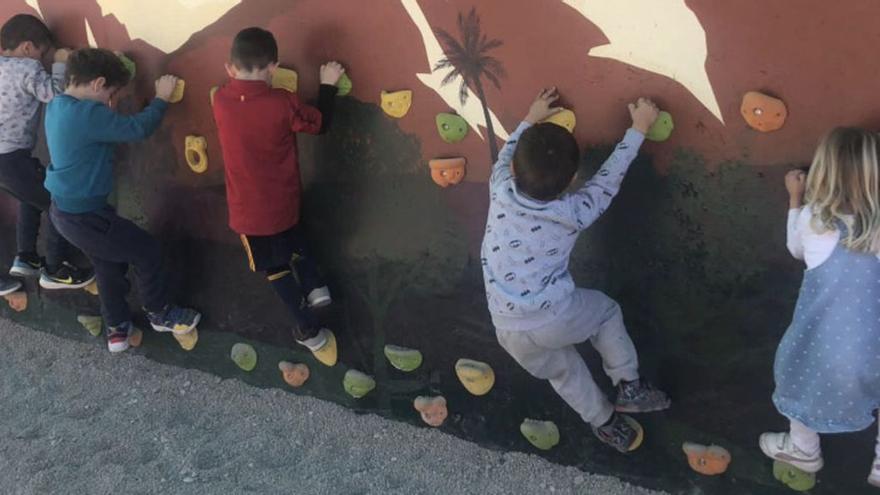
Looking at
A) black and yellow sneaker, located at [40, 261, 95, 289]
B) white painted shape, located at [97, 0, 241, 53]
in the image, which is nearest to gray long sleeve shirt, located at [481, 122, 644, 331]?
white painted shape, located at [97, 0, 241, 53]

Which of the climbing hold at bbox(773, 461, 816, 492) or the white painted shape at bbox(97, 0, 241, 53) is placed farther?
the white painted shape at bbox(97, 0, 241, 53)

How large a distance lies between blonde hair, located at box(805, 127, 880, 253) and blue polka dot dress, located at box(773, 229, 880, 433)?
0.23 ft

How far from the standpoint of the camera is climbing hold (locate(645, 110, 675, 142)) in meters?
2.96

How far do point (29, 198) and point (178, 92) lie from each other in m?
1.00

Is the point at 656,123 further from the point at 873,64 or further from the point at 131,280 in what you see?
the point at 131,280

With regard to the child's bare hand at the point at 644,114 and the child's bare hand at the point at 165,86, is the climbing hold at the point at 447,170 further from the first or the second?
the child's bare hand at the point at 165,86

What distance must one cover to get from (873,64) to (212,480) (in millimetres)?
3027

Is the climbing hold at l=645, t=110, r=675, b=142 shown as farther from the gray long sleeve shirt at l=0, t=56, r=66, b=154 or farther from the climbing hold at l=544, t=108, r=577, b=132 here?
the gray long sleeve shirt at l=0, t=56, r=66, b=154

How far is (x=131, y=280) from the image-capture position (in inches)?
184

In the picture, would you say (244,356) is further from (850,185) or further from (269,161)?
(850,185)

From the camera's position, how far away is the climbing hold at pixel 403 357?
3.92 meters

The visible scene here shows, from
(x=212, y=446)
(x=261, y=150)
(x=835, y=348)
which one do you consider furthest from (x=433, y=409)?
(x=835, y=348)

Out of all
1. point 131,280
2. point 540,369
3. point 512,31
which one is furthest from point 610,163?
point 131,280

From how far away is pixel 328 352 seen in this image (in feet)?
13.6
